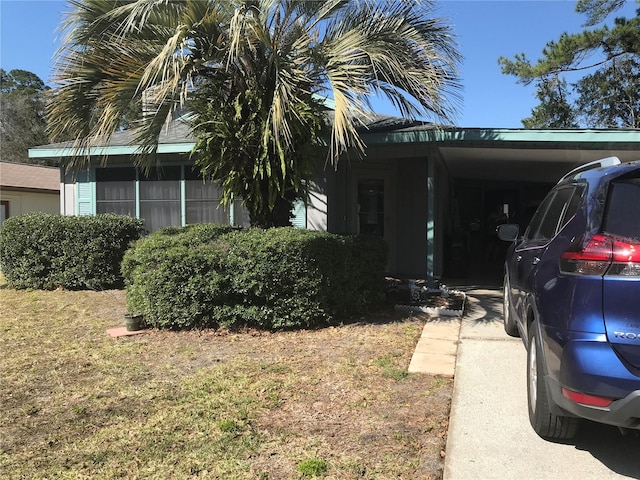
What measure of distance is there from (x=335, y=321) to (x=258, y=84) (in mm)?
3355

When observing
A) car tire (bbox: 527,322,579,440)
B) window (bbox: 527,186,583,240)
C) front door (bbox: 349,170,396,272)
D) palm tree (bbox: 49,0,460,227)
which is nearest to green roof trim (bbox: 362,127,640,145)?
palm tree (bbox: 49,0,460,227)

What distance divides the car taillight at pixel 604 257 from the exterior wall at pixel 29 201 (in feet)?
68.0

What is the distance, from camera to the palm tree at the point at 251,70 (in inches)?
251

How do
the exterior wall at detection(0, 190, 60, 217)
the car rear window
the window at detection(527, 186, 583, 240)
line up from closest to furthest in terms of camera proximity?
the car rear window → the window at detection(527, 186, 583, 240) → the exterior wall at detection(0, 190, 60, 217)

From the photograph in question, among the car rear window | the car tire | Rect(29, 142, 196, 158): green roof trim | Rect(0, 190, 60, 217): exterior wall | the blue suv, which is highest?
Rect(29, 142, 196, 158): green roof trim

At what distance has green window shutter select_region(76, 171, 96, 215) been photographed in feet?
36.9

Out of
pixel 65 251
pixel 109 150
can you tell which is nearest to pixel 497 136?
A: pixel 109 150

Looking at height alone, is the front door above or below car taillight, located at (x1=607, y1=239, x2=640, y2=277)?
above

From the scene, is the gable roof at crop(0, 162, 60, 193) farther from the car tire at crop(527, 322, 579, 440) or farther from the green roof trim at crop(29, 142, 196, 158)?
the car tire at crop(527, 322, 579, 440)

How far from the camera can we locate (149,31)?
269 inches

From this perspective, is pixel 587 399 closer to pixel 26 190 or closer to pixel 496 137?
pixel 496 137

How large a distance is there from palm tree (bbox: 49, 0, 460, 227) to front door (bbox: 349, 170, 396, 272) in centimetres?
378

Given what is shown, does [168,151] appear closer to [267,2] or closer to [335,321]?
[267,2]

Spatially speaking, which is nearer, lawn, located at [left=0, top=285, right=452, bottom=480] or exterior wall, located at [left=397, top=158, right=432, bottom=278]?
lawn, located at [left=0, top=285, right=452, bottom=480]
